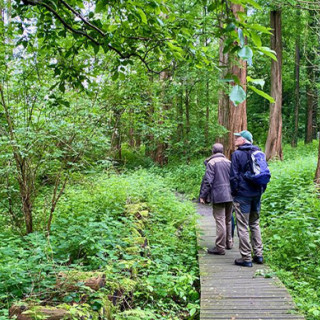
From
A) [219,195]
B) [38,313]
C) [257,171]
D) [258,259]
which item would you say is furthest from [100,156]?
[38,313]

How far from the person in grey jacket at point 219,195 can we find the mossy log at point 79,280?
116 inches

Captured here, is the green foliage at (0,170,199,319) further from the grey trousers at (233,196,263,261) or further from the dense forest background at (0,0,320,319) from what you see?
the grey trousers at (233,196,263,261)

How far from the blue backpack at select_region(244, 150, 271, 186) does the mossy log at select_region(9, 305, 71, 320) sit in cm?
350

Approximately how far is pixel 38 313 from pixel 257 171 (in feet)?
12.5

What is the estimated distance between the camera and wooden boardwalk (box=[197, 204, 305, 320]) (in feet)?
13.0

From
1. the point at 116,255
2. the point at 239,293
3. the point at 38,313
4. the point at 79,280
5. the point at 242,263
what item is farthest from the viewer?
the point at 242,263

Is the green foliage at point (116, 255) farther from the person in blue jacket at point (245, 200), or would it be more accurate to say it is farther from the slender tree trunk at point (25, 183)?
the person in blue jacket at point (245, 200)

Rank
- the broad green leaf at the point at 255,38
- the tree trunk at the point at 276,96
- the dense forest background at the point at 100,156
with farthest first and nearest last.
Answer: the tree trunk at the point at 276,96, the dense forest background at the point at 100,156, the broad green leaf at the point at 255,38

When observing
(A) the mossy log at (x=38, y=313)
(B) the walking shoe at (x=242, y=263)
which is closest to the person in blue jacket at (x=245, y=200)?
(B) the walking shoe at (x=242, y=263)

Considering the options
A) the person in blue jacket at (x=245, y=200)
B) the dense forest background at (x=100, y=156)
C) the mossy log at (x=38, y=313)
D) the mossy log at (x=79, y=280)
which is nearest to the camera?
the mossy log at (x=38, y=313)

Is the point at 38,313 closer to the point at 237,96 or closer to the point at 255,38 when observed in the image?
the point at 237,96

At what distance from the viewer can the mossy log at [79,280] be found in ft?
11.6

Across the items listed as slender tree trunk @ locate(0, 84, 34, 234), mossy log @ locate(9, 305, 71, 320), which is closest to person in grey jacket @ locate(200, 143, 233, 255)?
slender tree trunk @ locate(0, 84, 34, 234)

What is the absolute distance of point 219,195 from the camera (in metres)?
6.08
